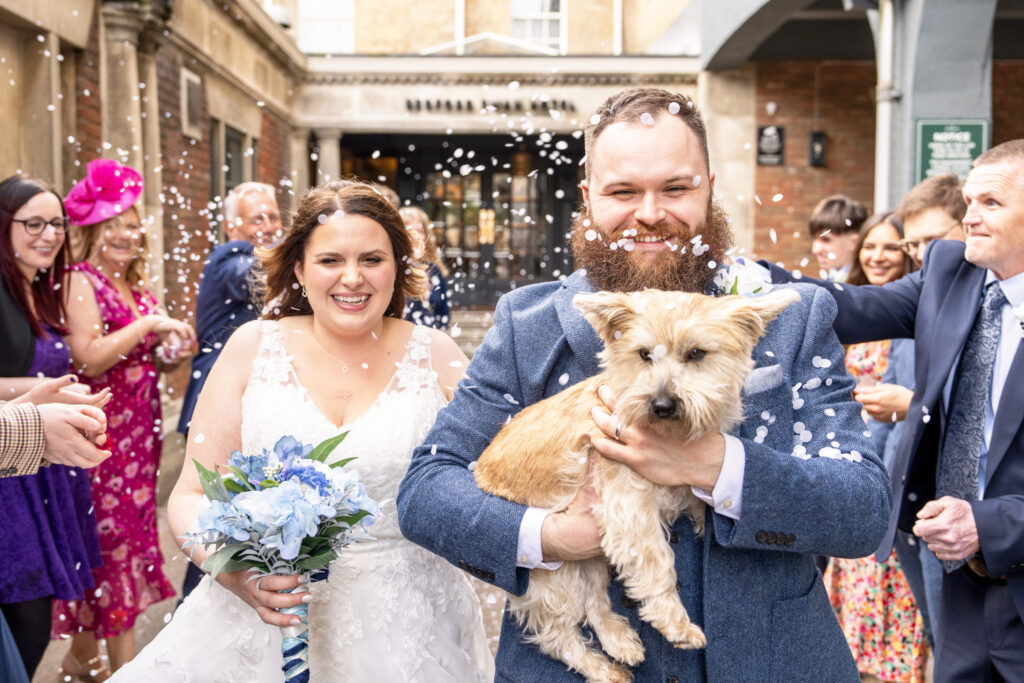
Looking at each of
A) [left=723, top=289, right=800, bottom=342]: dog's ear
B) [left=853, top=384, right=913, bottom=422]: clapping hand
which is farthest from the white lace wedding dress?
[left=853, top=384, right=913, bottom=422]: clapping hand

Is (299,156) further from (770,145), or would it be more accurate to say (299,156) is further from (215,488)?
(215,488)

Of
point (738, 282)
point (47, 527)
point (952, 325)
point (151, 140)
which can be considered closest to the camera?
point (738, 282)

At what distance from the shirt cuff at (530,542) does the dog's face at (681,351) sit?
1.30ft

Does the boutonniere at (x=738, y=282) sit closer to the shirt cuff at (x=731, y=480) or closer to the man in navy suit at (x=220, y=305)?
the shirt cuff at (x=731, y=480)

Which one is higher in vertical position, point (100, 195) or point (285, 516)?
point (100, 195)

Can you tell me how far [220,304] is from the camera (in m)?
6.00

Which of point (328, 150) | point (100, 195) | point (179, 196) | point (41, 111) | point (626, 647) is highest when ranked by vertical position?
point (328, 150)

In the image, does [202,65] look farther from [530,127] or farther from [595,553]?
[595,553]

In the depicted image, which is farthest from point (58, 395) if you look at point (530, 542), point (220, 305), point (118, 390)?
point (220, 305)

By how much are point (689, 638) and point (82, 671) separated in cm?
462

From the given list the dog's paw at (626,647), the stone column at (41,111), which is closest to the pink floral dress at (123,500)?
the stone column at (41,111)

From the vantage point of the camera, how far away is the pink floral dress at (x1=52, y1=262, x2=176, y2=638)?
517 cm

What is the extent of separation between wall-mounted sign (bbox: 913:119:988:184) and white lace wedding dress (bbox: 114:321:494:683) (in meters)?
7.33

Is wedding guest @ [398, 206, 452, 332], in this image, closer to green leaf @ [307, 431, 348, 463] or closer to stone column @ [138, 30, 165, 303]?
green leaf @ [307, 431, 348, 463]
